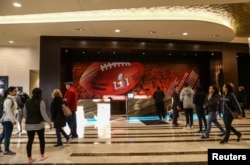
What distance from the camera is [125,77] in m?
13.8

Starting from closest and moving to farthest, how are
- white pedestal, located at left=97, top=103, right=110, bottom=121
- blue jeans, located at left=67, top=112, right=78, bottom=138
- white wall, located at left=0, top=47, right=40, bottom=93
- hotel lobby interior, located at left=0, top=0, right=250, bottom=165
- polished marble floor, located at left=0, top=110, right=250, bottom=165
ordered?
polished marble floor, located at left=0, top=110, right=250, bottom=165 < hotel lobby interior, located at left=0, top=0, right=250, bottom=165 < blue jeans, located at left=67, top=112, right=78, bottom=138 < white pedestal, located at left=97, top=103, right=110, bottom=121 < white wall, located at left=0, top=47, right=40, bottom=93

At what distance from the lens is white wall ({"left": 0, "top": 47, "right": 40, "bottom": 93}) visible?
12.6 metres

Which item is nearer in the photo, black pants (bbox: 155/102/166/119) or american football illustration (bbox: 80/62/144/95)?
black pants (bbox: 155/102/166/119)

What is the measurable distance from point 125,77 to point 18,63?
6.09m

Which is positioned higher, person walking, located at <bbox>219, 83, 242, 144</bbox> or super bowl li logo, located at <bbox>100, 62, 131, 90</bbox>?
super bowl li logo, located at <bbox>100, 62, 131, 90</bbox>

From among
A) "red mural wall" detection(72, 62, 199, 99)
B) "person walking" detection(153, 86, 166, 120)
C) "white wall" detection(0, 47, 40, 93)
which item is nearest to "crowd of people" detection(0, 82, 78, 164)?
"person walking" detection(153, 86, 166, 120)

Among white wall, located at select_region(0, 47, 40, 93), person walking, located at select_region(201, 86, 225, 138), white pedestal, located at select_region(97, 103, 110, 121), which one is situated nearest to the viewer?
person walking, located at select_region(201, 86, 225, 138)

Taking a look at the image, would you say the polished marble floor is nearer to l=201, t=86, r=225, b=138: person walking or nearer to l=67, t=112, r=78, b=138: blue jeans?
l=67, t=112, r=78, b=138: blue jeans

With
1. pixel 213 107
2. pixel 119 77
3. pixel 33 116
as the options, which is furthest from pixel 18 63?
pixel 213 107

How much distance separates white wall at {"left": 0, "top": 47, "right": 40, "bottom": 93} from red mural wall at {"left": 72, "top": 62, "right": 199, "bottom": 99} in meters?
2.37

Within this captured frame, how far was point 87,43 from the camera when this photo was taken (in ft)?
36.2

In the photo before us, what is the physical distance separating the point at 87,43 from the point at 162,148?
750 centimetres

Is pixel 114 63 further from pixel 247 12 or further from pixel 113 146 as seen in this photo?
pixel 113 146

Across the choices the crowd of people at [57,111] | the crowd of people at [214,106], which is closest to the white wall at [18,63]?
the crowd of people at [57,111]
